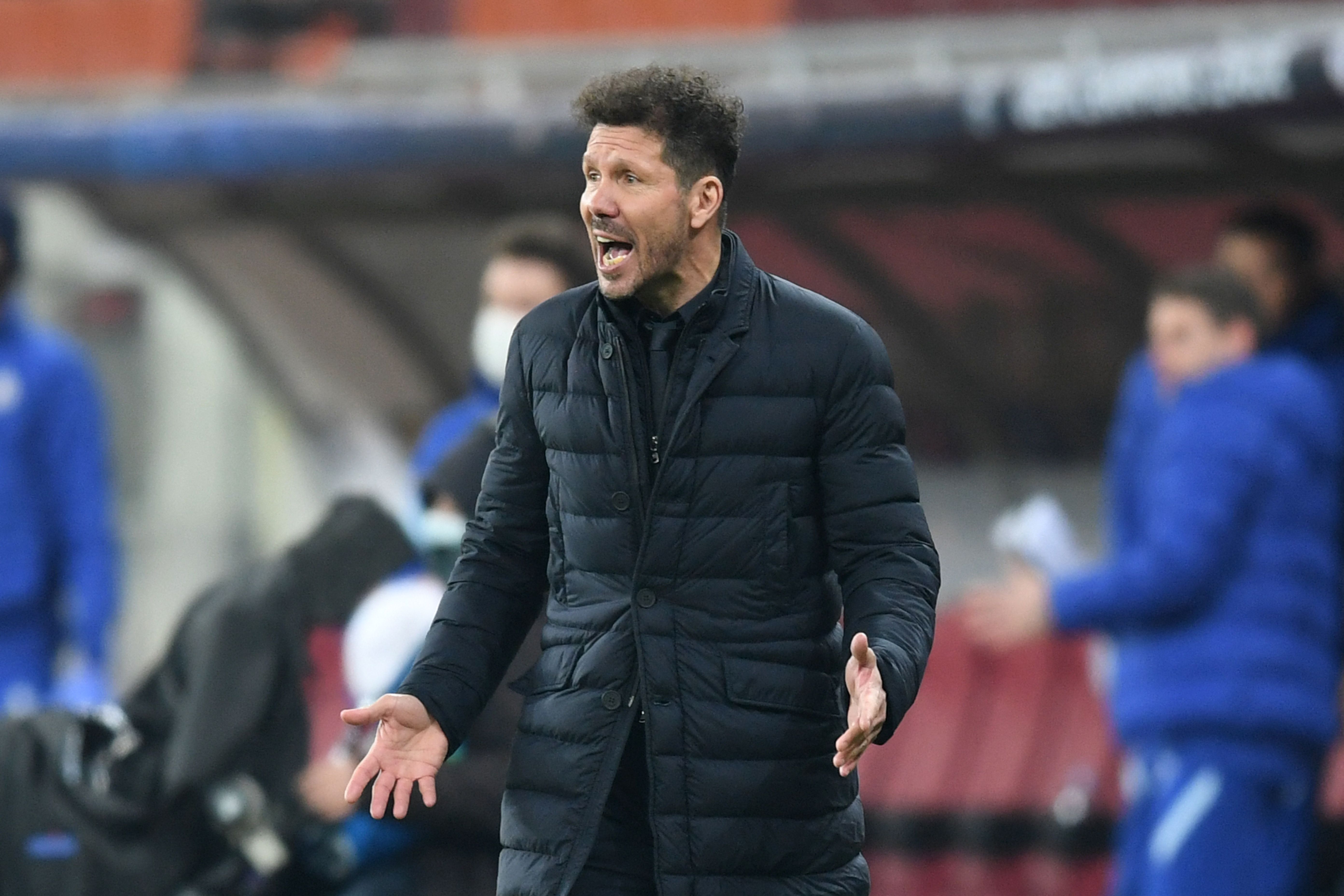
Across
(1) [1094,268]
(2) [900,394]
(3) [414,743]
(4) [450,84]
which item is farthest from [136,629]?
(3) [414,743]

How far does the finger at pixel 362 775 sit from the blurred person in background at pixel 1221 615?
2.89m

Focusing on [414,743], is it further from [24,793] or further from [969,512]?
[969,512]

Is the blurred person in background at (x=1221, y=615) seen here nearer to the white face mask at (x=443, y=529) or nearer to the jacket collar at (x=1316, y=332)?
the jacket collar at (x=1316, y=332)

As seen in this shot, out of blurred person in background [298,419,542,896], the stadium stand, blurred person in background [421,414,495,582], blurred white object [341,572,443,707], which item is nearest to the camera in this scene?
blurred person in background [298,419,542,896]

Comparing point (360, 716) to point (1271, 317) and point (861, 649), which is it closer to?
point (861, 649)

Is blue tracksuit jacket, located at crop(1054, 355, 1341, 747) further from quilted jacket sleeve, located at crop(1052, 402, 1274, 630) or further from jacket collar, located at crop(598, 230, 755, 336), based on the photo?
jacket collar, located at crop(598, 230, 755, 336)

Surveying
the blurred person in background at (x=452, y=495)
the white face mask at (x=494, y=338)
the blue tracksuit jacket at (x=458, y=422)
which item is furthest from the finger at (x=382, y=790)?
the white face mask at (x=494, y=338)

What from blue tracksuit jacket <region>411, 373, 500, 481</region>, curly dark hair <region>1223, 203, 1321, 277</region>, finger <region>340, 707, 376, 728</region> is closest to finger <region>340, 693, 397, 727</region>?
finger <region>340, 707, 376, 728</region>

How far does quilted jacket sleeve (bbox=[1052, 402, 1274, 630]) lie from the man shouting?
2.66 meters

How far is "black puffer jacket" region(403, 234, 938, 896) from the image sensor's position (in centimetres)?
297

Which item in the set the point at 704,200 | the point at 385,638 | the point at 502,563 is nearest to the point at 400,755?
the point at 502,563

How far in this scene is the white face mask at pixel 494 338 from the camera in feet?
17.4

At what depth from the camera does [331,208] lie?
30.6 ft

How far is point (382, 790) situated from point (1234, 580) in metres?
3.24
